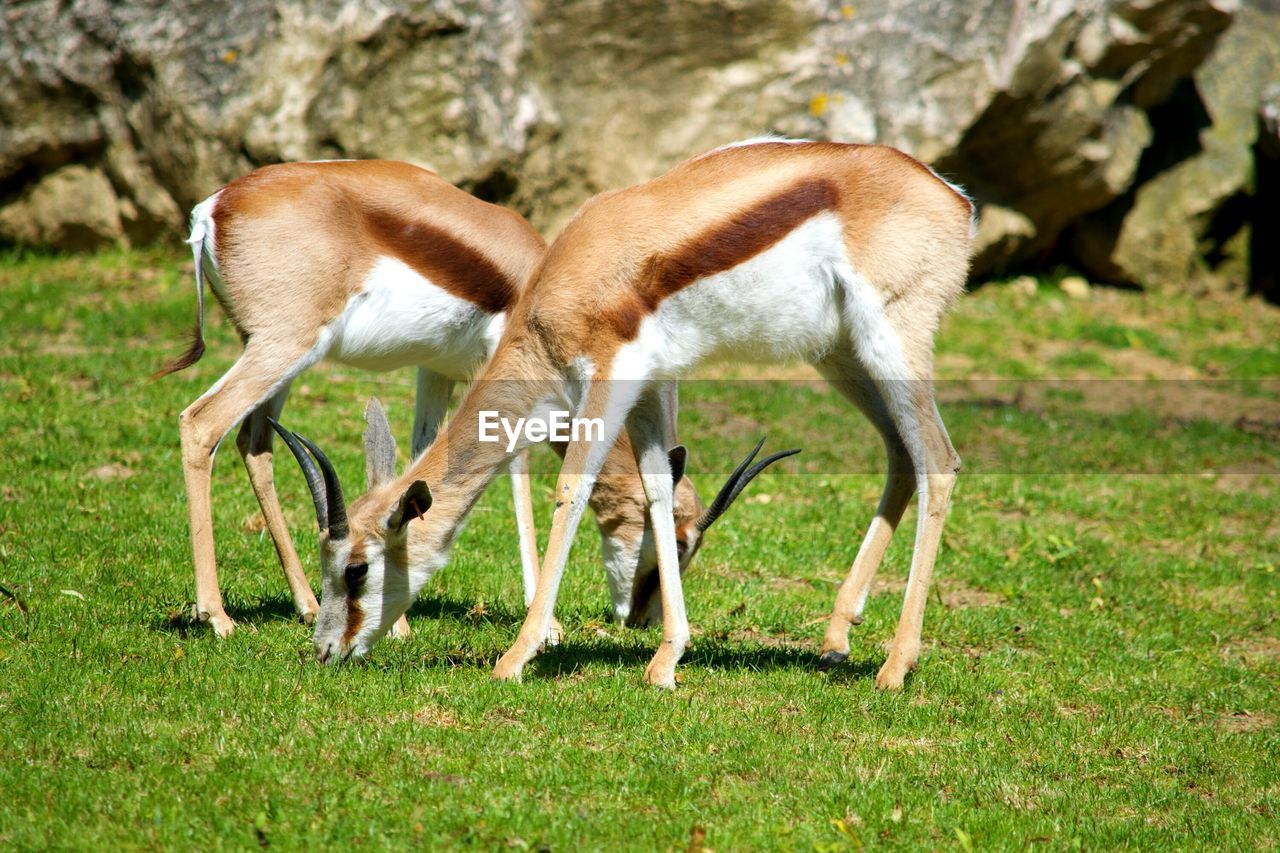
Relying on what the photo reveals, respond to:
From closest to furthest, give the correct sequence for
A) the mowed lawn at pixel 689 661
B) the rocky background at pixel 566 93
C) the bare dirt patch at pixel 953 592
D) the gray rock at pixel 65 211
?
the mowed lawn at pixel 689 661
the bare dirt patch at pixel 953 592
the rocky background at pixel 566 93
the gray rock at pixel 65 211

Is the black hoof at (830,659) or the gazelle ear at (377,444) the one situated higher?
the gazelle ear at (377,444)

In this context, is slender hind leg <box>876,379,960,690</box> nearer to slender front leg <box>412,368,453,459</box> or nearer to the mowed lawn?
the mowed lawn

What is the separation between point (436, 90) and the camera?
11859 mm

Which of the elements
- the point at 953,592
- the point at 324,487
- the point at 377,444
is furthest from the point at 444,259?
the point at 953,592

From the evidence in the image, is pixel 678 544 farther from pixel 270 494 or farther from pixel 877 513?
pixel 270 494

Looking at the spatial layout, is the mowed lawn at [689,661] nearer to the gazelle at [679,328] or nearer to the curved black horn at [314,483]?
the gazelle at [679,328]

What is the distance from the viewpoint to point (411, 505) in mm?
5129

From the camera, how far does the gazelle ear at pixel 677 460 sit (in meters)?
5.95

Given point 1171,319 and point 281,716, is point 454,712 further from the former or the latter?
point 1171,319

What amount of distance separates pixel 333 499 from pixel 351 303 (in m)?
1.16

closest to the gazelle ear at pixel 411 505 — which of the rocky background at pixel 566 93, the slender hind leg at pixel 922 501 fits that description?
the slender hind leg at pixel 922 501

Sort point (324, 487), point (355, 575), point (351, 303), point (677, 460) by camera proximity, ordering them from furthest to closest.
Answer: point (677, 460) → point (351, 303) → point (324, 487) → point (355, 575)

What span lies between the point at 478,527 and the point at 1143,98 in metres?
10.7

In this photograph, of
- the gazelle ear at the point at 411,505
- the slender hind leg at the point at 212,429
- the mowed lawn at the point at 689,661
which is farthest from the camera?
the slender hind leg at the point at 212,429
